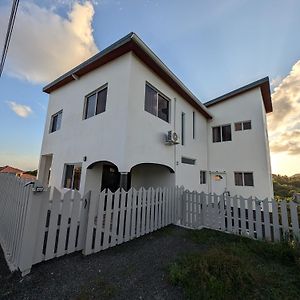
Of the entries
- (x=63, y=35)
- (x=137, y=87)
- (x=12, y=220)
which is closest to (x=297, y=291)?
(x=12, y=220)

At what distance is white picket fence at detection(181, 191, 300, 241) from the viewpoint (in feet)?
14.6

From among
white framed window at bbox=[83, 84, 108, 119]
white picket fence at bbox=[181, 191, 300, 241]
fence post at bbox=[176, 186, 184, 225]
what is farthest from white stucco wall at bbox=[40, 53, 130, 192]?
white picket fence at bbox=[181, 191, 300, 241]

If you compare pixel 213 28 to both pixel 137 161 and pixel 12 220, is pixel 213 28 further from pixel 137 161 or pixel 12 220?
pixel 12 220

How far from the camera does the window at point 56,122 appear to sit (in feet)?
31.3

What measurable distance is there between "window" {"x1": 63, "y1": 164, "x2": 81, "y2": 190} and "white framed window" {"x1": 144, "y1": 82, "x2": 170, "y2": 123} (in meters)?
4.44

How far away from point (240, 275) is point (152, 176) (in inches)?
242

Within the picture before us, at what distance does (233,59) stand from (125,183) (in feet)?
29.3

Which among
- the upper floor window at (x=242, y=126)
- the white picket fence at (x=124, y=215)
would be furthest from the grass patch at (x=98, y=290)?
the upper floor window at (x=242, y=126)

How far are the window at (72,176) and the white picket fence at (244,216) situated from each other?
5.13 m

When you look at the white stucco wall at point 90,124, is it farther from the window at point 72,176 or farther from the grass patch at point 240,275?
the grass patch at point 240,275

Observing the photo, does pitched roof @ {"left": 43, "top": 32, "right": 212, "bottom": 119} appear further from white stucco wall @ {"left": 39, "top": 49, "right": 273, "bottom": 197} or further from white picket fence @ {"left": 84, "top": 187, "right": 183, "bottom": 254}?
white picket fence @ {"left": 84, "top": 187, "right": 183, "bottom": 254}

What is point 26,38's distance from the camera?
633 centimetres

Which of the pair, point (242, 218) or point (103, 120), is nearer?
point (242, 218)

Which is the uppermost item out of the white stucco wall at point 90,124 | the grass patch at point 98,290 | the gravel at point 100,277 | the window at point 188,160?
the white stucco wall at point 90,124
